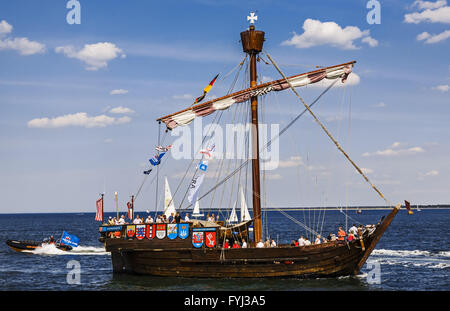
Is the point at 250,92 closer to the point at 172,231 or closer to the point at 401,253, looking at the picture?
the point at 172,231

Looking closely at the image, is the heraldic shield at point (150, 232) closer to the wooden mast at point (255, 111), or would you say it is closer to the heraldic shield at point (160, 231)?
the heraldic shield at point (160, 231)

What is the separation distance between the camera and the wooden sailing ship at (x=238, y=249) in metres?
29.0

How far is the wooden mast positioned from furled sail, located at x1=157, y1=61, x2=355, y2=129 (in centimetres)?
81

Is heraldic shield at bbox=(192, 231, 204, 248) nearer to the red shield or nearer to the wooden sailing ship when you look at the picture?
the wooden sailing ship

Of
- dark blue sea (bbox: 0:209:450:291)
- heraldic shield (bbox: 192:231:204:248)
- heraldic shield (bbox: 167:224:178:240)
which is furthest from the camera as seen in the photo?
heraldic shield (bbox: 167:224:178:240)

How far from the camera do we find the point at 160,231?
31.2 m

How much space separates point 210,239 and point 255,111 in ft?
30.6

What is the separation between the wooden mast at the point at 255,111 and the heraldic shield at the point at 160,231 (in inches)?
234

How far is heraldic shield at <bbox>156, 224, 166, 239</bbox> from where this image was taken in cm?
3112

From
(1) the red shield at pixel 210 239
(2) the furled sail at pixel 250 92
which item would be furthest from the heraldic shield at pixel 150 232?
(2) the furled sail at pixel 250 92

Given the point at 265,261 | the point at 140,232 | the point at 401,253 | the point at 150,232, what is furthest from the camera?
the point at 401,253

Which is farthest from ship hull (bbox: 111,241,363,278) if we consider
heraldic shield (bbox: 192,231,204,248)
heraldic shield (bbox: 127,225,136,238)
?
heraldic shield (bbox: 127,225,136,238)

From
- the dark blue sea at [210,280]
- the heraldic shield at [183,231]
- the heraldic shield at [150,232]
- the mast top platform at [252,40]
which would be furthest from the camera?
the mast top platform at [252,40]

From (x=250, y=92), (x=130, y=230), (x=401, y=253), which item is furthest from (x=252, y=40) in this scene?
(x=401, y=253)
